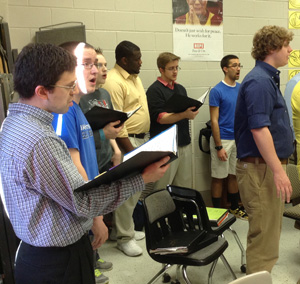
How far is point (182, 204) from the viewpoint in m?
2.27

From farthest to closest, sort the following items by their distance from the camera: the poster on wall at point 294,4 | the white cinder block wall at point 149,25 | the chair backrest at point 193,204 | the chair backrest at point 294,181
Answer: the poster on wall at point 294,4 < the white cinder block wall at point 149,25 < the chair backrest at point 294,181 < the chair backrest at point 193,204

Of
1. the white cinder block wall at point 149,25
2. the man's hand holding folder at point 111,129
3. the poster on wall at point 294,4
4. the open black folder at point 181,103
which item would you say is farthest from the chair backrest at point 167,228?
the poster on wall at point 294,4

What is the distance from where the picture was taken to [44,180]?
98 cm

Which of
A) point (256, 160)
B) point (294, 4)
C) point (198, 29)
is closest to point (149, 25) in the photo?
point (198, 29)

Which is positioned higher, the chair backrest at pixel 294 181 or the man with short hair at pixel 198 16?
the man with short hair at pixel 198 16

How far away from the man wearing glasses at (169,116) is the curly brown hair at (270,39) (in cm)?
109

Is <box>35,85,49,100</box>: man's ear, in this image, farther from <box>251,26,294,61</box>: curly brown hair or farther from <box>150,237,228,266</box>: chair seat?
<box>251,26,294,61</box>: curly brown hair

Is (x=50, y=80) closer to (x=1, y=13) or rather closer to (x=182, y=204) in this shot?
(x=182, y=204)

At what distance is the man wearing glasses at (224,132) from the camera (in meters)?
3.48

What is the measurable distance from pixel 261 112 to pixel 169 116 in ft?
4.10

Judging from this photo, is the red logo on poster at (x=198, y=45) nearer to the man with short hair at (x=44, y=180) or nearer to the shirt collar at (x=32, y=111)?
the man with short hair at (x=44, y=180)

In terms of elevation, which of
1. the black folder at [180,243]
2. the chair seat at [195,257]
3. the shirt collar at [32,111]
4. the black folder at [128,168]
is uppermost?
the shirt collar at [32,111]

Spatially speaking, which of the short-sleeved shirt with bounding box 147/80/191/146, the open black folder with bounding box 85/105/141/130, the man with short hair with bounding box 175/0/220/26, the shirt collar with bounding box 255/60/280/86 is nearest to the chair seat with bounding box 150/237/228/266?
the open black folder with bounding box 85/105/141/130

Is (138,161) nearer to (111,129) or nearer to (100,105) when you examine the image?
(111,129)
